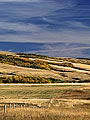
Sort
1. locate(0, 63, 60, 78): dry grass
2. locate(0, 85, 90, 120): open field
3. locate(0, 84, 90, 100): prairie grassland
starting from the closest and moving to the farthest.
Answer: locate(0, 85, 90, 120): open field → locate(0, 84, 90, 100): prairie grassland → locate(0, 63, 60, 78): dry grass

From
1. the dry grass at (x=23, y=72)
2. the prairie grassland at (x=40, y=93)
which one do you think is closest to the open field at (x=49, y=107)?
the prairie grassland at (x=40, y=93)

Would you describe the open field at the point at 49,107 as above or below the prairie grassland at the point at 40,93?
above

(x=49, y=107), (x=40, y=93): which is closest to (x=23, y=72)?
(x=40, y=93)

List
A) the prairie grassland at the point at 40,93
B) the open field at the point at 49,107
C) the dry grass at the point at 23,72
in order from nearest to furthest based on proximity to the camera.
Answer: the open field at the point at 49,107
the prairie grassland at the point at 40,93
the dry grass at the point at 23,72

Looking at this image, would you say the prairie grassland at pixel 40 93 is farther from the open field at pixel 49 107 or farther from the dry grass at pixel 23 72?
the dry grass at pixel 23 72

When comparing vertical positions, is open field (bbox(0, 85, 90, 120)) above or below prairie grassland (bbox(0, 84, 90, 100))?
above

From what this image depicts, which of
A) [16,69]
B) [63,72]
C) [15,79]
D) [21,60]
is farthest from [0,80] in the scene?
[21,60]

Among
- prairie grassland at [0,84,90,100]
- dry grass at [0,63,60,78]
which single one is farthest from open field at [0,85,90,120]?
dry grass at [0,63,60,78]

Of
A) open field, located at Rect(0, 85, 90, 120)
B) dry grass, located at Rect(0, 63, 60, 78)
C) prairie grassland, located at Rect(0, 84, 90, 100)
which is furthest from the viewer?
dry grass, located at Rect(0, 63, 60, 78)

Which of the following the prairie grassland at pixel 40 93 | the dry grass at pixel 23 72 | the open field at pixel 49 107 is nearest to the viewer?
the open field at pixel 49 107

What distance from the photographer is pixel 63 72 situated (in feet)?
283

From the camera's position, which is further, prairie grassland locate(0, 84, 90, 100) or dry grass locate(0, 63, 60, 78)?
dry grass locate(0, 63, 60, 78)

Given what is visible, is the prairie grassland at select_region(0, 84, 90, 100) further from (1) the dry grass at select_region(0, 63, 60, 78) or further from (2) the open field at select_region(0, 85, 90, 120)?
(1) the dry grass at select_region(0, 63, 60, 78)

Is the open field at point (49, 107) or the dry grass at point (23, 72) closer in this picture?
the open field at point (49, 107)
